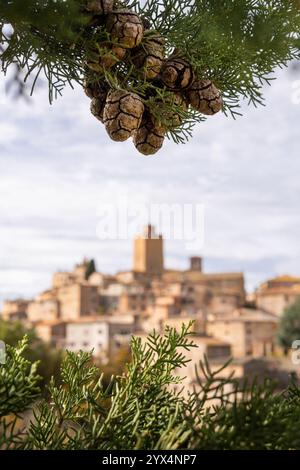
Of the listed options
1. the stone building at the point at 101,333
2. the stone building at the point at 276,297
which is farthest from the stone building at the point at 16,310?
the stone building at the point at 276,297

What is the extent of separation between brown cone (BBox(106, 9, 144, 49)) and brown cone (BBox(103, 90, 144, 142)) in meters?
0.09

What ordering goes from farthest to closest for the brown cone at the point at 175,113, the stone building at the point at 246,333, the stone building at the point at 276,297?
the stone building at the point at 276,297
the stone building at the point at 246,333
the brown cone at the point at 175,113

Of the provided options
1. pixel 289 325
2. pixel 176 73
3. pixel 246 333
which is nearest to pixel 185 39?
pixel 176 73

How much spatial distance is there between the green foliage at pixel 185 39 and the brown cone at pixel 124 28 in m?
0.02

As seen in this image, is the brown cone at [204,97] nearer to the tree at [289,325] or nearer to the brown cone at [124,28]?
the brown cone at [124,28]

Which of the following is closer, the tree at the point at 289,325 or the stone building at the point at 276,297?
the tree at the point at 289,325

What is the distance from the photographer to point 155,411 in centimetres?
115

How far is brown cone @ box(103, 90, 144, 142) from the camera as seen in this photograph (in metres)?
1.21

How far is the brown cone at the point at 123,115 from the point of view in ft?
3.98

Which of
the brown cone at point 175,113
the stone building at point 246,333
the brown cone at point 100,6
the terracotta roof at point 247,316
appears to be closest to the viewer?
the brown cone at point 100,6

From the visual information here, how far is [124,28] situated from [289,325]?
44.8 metres

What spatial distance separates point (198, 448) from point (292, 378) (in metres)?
0.51

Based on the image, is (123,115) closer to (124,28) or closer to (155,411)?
(124,28)
